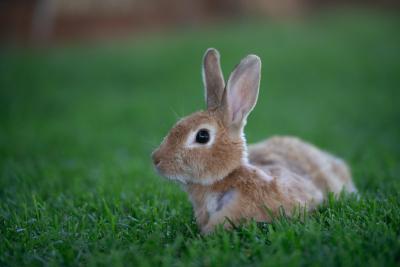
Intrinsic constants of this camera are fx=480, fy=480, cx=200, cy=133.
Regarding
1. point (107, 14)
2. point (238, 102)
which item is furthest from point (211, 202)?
point (107, 14)

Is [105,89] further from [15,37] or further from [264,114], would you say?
[15,37]

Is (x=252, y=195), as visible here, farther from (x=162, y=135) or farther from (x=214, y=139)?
(x=162, y=135)

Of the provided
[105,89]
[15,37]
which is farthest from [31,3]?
[105,89]

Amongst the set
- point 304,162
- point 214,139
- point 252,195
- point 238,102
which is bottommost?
point 304,162

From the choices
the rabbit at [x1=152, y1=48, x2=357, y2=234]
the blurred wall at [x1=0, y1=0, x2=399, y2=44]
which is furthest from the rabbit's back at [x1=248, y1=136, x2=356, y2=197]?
the blurred wall at [x1=0, y1=0, x2=399, y2=44]

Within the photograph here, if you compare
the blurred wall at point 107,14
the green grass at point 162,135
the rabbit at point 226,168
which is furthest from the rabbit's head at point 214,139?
the blurred wall at point 107,14

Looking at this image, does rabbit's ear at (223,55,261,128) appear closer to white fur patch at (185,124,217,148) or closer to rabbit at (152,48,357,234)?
rabbit at (152,48,357,234)

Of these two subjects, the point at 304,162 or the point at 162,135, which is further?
the point at 162,135
